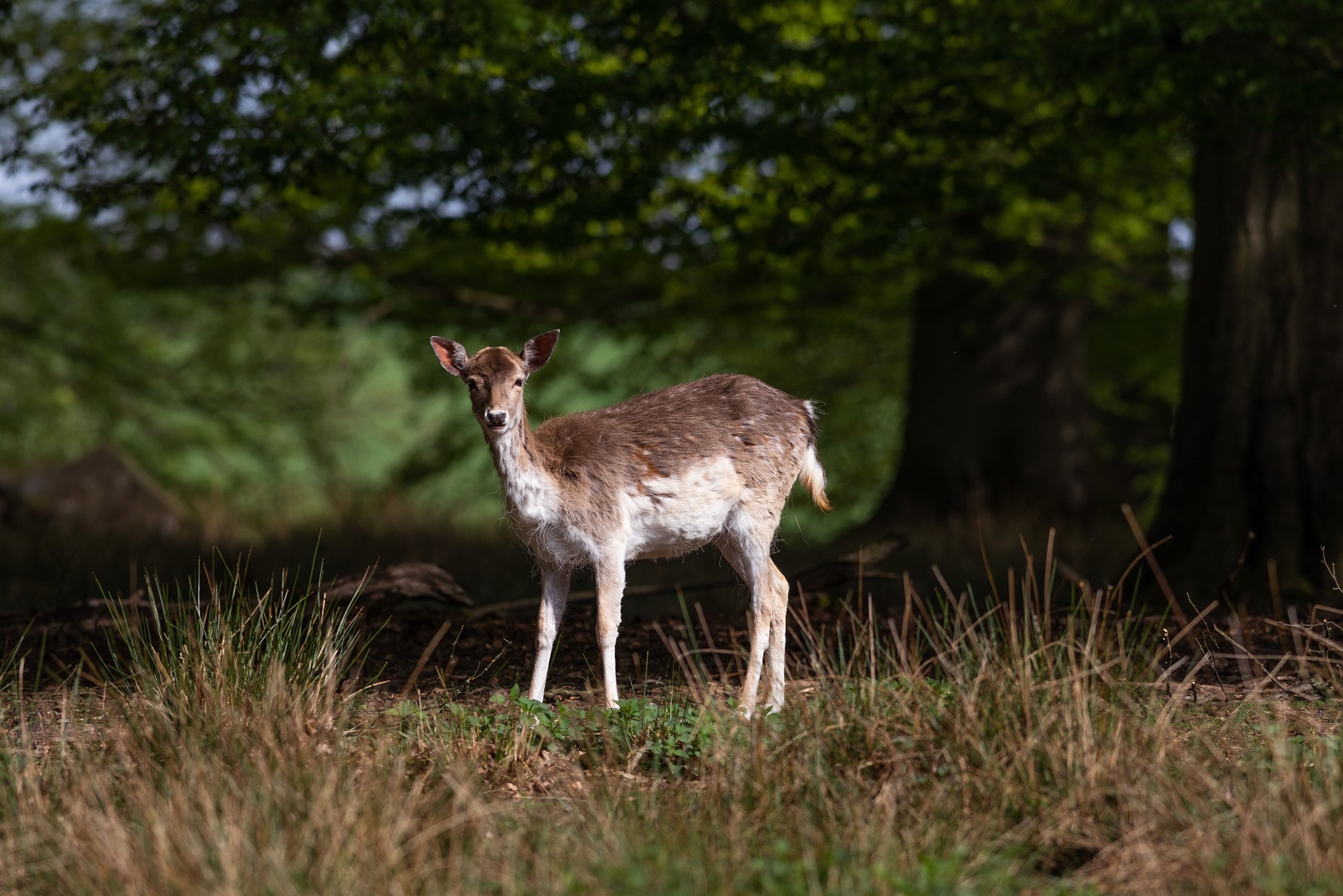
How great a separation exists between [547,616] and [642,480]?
0.79m

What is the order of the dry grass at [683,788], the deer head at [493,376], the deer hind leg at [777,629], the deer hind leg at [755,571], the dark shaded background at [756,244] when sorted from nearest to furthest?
the dry grass at [683,788], the deer head at [493,376], the deer hind leg at [777,629], the deer hind leg at [755,571], the dark shaded background at [756,244]

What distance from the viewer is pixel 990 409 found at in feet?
50.5

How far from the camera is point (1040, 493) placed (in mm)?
15227

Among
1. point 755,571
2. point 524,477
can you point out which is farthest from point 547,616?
point 755,571

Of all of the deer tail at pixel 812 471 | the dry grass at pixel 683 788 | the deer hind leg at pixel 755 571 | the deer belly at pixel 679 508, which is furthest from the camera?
the deer tail at pixel 812 471

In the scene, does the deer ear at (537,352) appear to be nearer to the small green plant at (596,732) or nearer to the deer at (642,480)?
the deer at (642,480)

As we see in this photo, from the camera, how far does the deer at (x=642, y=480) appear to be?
6.54 metres

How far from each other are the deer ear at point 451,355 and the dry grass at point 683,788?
4.19 feet

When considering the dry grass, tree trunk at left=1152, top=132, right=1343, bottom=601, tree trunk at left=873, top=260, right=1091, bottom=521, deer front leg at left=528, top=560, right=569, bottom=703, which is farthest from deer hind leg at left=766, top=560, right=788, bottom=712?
tree trunk at left=873, top=260, right=1091, bottom=521

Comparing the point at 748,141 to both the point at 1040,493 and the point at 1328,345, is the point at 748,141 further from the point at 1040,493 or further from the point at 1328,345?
the point at 1040,493

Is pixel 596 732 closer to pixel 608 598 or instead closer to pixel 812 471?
pixel 608 598

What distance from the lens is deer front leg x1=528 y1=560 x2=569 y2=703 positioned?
6688 mm

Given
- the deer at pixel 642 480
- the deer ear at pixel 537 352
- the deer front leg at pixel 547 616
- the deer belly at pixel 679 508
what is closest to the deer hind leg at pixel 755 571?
the deer at pixel 642 480

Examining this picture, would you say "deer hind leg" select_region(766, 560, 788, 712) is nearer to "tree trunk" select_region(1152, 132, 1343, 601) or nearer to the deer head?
the deer head
